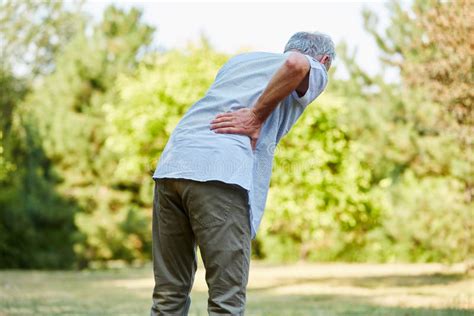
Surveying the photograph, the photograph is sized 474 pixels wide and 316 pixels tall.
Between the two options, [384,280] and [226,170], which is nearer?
[226,170]

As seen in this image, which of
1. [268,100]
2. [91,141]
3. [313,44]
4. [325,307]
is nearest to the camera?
[268,100]

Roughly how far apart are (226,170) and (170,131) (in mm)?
13913

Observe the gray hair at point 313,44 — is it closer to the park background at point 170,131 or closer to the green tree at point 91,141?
the park background at point 170,131

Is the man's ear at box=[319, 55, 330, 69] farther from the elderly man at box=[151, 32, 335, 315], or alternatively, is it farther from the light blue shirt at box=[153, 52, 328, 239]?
the light blue shirt at box=[153, 52, 328, 239]

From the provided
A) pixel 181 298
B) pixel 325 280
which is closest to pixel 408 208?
pixel 325 280

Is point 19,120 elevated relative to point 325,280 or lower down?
elevated

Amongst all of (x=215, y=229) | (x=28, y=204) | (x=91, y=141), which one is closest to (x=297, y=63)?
(x=215, y=229)

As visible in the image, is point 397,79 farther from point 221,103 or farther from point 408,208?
point 221,103

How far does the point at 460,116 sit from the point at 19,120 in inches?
600

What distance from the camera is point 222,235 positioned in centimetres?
290

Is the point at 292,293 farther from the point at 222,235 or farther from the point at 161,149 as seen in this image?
the point at 222,235

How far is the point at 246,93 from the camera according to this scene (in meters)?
3.07

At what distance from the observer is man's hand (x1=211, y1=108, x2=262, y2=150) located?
9.73 feet

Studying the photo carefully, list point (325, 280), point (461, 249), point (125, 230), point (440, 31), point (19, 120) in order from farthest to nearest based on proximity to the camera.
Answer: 1. point (19, 120)
2. point (125, 230)
3. point (325, 280)
4. point (461, 249)
5. point (440, 31)
